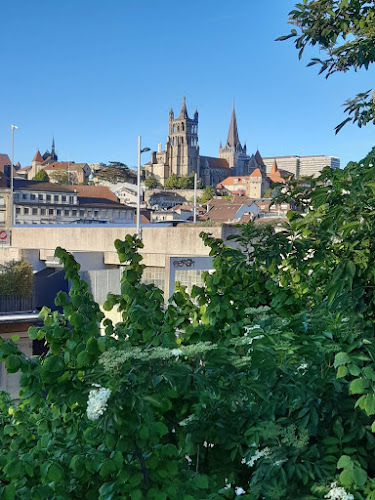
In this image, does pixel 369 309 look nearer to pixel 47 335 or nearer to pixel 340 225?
pixel 340 225

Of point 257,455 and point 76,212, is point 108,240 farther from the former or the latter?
point 76,212

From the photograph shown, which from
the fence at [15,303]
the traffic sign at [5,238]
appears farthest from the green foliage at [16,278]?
the traffic sign at [5,238]

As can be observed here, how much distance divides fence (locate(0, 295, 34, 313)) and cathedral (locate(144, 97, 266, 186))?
15789 cm

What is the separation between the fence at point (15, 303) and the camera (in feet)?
57.4

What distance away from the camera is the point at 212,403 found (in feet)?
9.65

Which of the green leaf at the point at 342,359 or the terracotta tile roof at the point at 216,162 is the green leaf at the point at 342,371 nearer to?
the green leaf at the point at 342,359

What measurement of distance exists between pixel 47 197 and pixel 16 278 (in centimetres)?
7244

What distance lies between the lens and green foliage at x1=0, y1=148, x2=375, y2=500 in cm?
250

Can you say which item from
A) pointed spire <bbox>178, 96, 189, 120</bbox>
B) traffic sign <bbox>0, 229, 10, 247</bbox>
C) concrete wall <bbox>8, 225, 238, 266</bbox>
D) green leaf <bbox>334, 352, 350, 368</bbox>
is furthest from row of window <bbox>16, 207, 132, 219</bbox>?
pointed spire <bbox>178, 96, 189, 120</bbox>

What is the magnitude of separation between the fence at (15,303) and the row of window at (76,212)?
6459 centimetres

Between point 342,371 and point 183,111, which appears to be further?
point 183,111

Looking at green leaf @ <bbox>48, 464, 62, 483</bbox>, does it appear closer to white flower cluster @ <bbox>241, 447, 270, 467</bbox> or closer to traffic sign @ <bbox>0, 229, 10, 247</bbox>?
white flower cluster @ <bbox>241, 447, 270, 467</bbox>

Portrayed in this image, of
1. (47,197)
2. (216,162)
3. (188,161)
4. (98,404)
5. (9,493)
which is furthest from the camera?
(216,162)

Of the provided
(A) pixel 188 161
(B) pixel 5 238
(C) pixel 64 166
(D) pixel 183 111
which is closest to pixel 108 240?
(B) pixel 5 238
